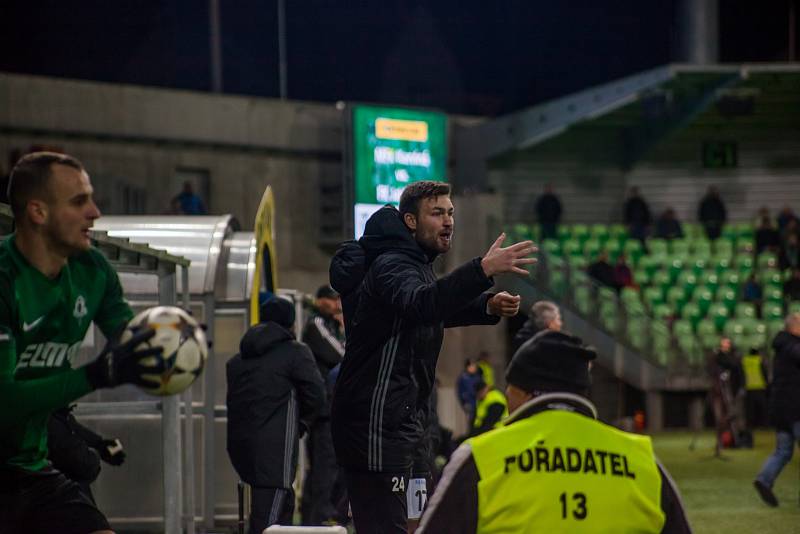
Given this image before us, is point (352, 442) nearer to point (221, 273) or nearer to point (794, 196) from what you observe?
point (221, 273)

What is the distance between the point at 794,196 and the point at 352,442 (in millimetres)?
27348

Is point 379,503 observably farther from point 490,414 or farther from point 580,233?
point 580,233

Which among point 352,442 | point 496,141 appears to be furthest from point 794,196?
point 352,442

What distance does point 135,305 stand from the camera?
11.3 meters

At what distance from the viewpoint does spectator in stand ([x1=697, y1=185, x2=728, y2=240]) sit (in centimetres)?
2889

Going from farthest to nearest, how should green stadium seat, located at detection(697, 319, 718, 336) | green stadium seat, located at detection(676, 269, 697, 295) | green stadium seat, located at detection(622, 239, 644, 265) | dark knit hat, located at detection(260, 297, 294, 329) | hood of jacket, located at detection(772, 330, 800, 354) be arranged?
green stadium seat, located at detection(622, 239, 644, 265) < green stadium seat, located at detection(676, 269, 697, 295) < green stadium seat, located at detection(697, 319, 718, 336) < hood of jacket, located at detection(772, 330, 800, 354) < dark knit hat, located at detection(260, 297, 294, 329)

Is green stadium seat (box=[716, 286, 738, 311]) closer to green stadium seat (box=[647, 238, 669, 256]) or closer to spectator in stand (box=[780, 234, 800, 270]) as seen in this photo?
spectator in stand (box=[780, 234, 800, 270])

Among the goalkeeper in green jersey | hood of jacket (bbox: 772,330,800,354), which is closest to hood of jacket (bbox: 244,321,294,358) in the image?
the goalkeeper in green jersey

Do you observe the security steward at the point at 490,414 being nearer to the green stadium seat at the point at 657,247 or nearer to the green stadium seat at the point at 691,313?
Answer: the green stadium seat at the point at 691,313

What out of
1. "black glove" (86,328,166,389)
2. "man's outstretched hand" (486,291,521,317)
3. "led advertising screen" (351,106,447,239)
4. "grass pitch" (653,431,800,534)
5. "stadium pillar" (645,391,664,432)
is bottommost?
"stadium pillar" (645,391,664,432)

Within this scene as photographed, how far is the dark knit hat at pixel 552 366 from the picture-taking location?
3553mm

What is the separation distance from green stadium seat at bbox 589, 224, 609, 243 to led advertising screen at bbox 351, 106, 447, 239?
4.45 m

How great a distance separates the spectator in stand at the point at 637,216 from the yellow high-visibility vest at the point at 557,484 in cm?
2522

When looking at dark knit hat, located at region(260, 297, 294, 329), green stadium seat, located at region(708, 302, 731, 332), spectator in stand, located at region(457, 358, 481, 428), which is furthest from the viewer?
green stadium seat, located at region(708, 302, 731, 332)
